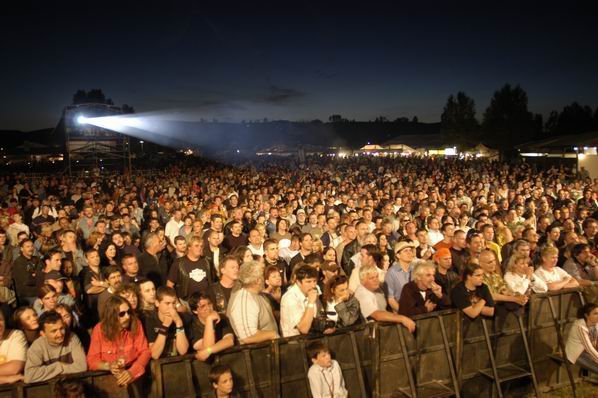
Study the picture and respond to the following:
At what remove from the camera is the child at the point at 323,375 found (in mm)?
3641

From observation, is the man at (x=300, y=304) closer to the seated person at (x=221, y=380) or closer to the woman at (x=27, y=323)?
the seated person at (x=221, y=380)

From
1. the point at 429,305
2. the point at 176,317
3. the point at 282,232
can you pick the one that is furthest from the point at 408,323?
the point at 282,232

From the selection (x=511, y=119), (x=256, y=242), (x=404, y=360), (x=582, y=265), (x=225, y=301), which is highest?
(x=511, y=119)

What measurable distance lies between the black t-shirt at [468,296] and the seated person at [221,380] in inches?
91.7

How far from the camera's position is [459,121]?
4997 cm

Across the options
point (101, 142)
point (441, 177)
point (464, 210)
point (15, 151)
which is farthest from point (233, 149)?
point (464, 210)

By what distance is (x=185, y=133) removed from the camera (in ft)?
218

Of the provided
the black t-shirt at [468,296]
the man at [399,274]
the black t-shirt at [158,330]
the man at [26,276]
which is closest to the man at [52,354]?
the black t-shirt at [158,330]

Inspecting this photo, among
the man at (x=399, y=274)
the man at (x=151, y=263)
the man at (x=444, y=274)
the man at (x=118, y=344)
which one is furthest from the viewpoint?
the man at (x=151, y=263)

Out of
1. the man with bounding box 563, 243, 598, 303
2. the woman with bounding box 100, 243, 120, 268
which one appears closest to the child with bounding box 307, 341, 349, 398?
the woman with bounding box 100, 243, 120, 268

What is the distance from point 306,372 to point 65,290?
9.67 feet

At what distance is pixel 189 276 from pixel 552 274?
445 centimetres

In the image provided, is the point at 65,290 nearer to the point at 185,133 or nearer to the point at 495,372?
the point at 495,372

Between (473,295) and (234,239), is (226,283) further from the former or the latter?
(234,239)
